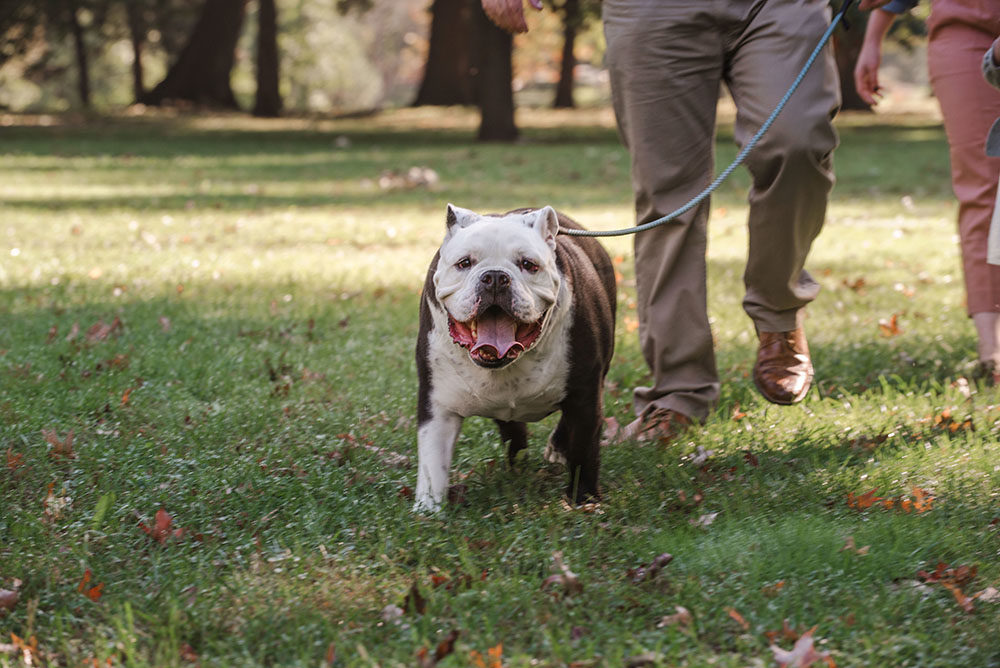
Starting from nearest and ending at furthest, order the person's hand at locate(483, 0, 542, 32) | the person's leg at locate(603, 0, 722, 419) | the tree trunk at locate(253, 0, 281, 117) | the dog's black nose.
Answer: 1. the dog's black nose
2. the person's hand at locate(483, 0, 542, 32)
3. the person's leg at locate(603, 0, 722, 419)
4. the tree trunk at locate(253, 0, 281, 117)

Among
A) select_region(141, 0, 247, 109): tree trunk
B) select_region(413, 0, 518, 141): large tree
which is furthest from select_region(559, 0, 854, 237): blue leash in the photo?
Result: select_region(141, 0, 247, 109): tree trunk

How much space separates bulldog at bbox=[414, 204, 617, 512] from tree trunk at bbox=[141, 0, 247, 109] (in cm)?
3076

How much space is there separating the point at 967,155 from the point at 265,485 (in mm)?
3273

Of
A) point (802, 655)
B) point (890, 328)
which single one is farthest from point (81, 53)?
point (802, 655)

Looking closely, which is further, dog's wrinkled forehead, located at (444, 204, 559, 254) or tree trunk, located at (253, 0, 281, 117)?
tree trunk, located at (253, 0, 281, 117)

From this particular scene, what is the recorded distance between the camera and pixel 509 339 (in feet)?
11.0

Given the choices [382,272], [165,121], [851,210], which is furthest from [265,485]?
[165,121]

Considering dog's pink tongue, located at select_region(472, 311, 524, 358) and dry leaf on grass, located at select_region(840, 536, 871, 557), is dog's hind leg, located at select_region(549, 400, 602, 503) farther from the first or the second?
dry leaf on grass, located at select_region(840, 536, 871, 557)

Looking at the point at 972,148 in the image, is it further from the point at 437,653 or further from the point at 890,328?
the point at 437,653

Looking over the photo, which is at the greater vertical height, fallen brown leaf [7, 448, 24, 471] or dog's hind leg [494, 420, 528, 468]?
dog's hind leg [494, 420, 528, 468]

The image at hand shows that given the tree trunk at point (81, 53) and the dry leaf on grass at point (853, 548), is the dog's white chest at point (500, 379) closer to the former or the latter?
the dry leaf on grass at point (853, 548)

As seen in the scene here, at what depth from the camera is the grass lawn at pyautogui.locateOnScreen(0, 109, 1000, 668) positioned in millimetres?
2844

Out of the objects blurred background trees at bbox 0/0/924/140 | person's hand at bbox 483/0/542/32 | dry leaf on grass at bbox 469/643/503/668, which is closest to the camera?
dry leaf on grass at bbox 469/643/503/668

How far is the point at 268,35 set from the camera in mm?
31438
